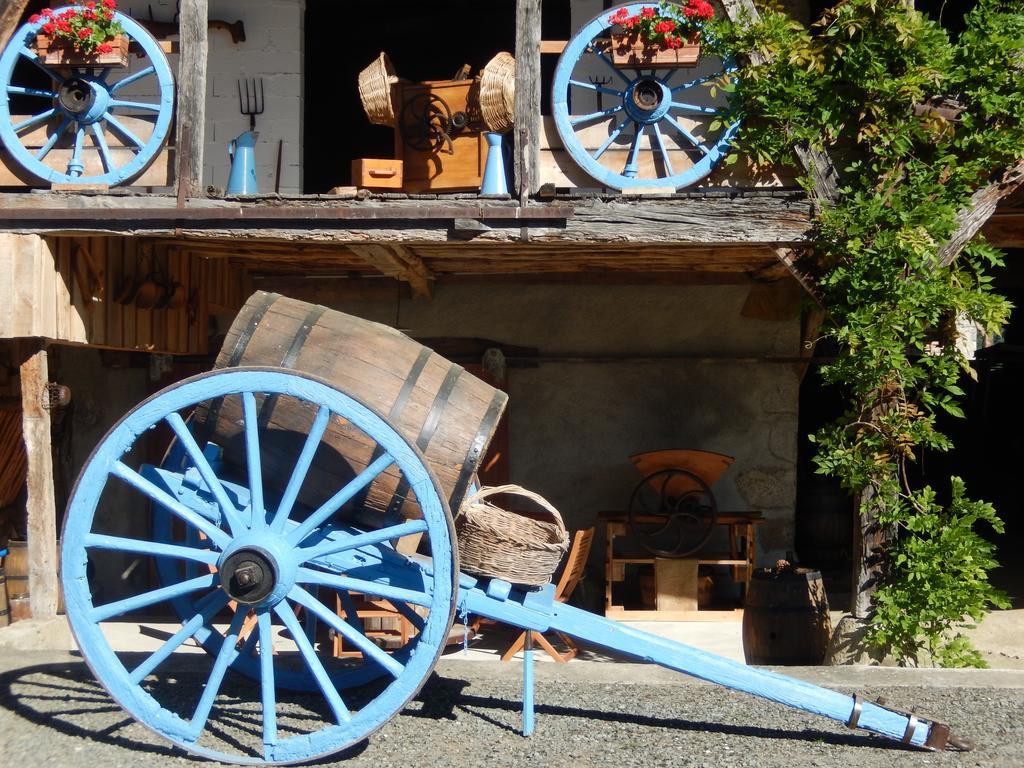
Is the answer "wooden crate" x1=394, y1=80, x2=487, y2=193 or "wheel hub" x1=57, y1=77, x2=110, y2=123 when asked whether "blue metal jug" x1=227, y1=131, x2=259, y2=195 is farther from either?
"wooden crate" x1=394, y1=80, x2=487, y2=193

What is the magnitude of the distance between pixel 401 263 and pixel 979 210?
3.11 metres

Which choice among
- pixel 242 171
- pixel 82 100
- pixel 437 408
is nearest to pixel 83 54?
pixel 82 100

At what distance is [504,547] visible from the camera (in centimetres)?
396

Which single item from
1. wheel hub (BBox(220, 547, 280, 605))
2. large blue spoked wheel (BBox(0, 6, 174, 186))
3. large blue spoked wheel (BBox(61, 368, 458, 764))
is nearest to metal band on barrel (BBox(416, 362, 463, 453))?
large blue spoked wheel (BBox(61, 368, 458, 764))

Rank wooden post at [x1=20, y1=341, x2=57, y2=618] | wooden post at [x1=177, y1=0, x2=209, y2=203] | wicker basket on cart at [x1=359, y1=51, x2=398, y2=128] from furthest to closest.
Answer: wicker basket on cart at [x1=359, y1=51, x2=398, y2=128]
wooden post at [x1=20, y1=341, x2=57, y2=618]
wooden post at [x1=177, y1=0, x2=209, y2=203]

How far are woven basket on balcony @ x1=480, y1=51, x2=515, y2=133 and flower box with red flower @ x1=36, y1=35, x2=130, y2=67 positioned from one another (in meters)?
1.88

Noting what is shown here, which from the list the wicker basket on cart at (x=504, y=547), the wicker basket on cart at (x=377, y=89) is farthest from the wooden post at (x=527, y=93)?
the wicker basket on cart at (x=504, y=547)

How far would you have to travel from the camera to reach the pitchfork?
24.3 feet

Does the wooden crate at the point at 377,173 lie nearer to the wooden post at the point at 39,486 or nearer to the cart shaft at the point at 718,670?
the wooden post at the point at 39,486

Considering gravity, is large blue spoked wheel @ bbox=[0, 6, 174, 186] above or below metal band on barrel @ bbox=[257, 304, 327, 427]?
above

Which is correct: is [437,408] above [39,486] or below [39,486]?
above

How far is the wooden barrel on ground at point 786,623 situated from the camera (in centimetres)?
590

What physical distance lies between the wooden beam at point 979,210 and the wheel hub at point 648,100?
155 cm

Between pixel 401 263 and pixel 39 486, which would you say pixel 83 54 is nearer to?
pixel 401 263
